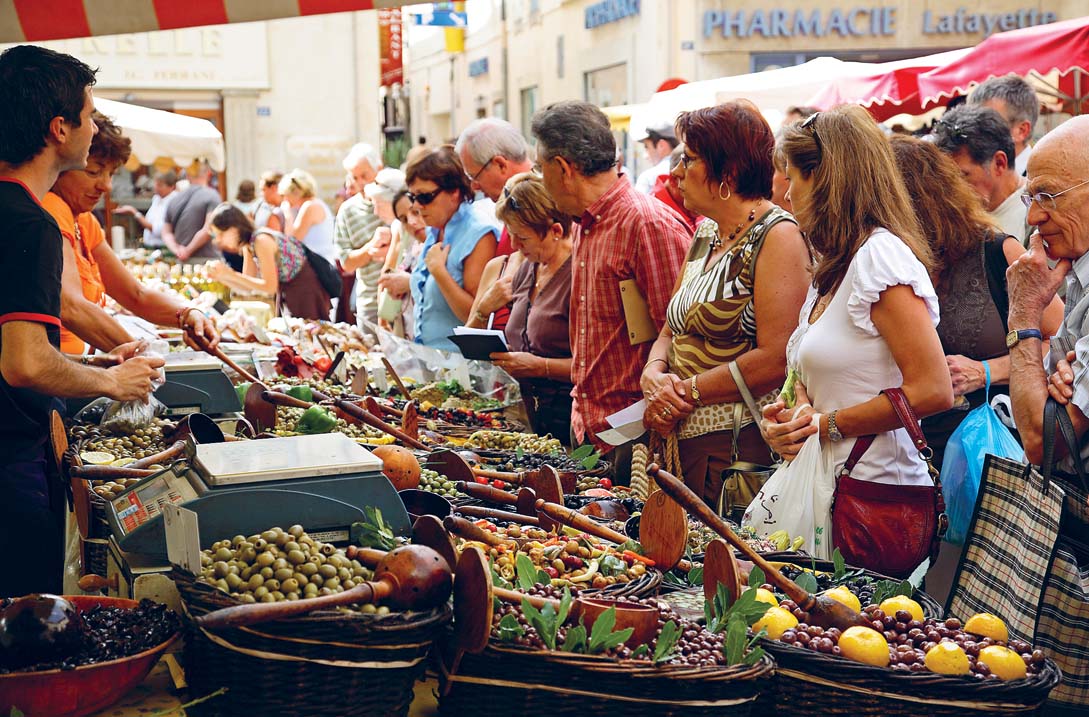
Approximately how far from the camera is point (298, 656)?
1634mm

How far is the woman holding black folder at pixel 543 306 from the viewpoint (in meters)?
4.14

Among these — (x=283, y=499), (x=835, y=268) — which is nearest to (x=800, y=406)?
(x=835, y=268)

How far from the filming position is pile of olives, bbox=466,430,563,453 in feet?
11.8

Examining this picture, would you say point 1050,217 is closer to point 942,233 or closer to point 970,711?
point 942,233

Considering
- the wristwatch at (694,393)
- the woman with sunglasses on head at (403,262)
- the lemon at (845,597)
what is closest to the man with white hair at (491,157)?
the woman with sunglasses on head at (403,262)

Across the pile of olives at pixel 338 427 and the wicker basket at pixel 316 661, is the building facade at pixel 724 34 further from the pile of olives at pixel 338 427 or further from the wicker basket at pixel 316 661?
the wicker basket at pixel 316 661

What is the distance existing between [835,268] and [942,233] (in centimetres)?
71

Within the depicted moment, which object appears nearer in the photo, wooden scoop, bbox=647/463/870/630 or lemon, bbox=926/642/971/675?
lemon, bbox=926/642/971/675

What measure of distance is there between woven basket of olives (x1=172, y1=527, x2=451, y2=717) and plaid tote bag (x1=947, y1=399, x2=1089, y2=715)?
1292 millimetres

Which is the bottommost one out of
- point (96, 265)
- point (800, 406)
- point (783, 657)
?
point (783, 657)

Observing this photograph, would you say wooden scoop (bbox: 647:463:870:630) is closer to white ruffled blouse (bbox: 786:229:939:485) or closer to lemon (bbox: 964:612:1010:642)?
lemon (bbox: 964:612:1010:642)

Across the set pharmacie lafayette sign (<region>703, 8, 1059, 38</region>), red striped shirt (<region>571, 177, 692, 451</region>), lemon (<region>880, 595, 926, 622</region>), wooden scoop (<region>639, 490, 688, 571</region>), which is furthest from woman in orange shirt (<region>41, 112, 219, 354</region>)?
pharmacie lafayette sign (<region>703, 8, 1059, 38</region>)

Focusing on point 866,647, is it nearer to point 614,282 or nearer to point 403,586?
point 403,586

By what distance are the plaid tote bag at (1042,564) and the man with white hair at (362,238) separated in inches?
212
